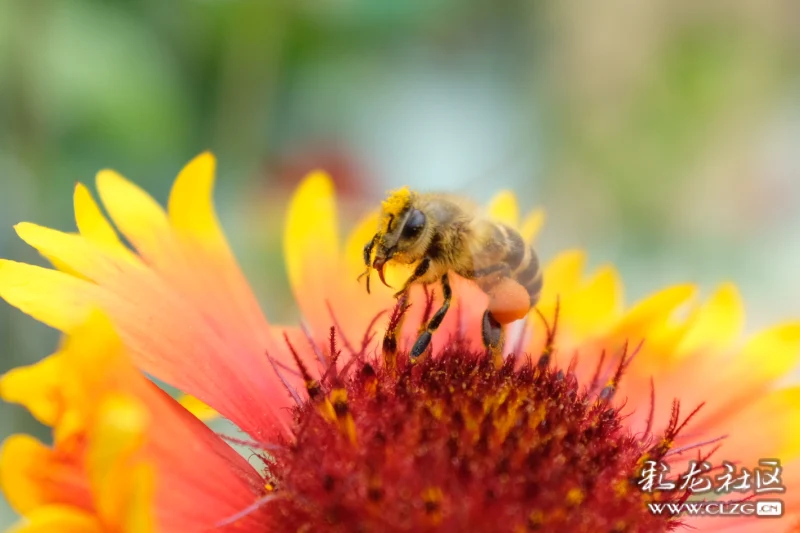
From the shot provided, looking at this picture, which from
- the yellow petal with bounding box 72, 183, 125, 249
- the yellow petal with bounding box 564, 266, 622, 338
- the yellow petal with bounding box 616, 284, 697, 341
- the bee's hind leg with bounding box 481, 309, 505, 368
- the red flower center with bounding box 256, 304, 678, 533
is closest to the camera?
the red flower center with bounding box 256, 304, 678, 533

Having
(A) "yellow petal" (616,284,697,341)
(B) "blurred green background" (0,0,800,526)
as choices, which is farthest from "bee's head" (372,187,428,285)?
(B) "blurred green background" (0,0,800,526)

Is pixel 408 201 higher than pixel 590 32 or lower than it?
lower

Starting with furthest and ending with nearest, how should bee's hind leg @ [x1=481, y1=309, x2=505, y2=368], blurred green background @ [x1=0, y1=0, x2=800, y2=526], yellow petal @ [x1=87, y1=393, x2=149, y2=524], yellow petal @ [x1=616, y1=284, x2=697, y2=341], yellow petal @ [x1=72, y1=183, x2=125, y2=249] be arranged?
blurred green background @ [x1=0, y1=0, x2=800, y2=526] < yellow petal @ [x1=616, y1=284, x2=697, y2=341] < bee's hind leg @ [x1=481, y1=309, x2=505, y2=368] < yellow petal @ [x1=72, y1=183, x2=125, y2=249] < yellow petal @ [x1=87, y1=393, x2=149, y2=524]

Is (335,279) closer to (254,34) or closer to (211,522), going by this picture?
(211,522)

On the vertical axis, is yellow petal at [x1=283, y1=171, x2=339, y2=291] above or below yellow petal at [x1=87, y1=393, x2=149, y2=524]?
above

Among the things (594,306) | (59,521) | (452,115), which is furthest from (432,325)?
(452,115)

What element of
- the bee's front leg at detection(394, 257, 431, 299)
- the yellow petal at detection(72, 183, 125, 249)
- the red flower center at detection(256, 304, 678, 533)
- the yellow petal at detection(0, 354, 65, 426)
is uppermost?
the bee's front leg at detection(394, 257, 431, 299)

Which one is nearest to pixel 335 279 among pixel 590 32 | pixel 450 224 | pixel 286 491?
pixel 450 224

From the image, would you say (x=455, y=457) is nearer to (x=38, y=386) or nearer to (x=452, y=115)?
(x=38, y=386)

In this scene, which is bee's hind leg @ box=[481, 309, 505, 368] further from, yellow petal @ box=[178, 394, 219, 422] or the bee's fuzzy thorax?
yellow petal @ box=[178, 394, 219, 422]
